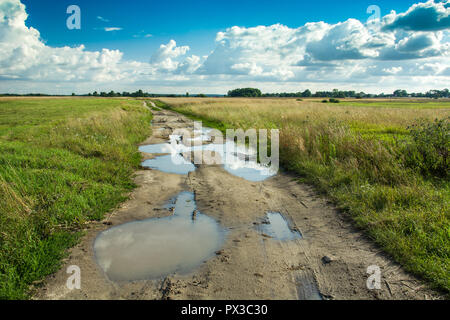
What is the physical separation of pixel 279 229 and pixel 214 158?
18.3ft

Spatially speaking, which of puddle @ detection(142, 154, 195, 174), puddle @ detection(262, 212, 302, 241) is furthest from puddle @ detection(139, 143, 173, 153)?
puddle @ detection(262, 212, 302, 241)

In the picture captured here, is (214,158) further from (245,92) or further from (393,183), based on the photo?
(245,92)

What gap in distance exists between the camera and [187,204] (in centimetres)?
582

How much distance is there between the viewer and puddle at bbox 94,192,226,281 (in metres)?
3.54

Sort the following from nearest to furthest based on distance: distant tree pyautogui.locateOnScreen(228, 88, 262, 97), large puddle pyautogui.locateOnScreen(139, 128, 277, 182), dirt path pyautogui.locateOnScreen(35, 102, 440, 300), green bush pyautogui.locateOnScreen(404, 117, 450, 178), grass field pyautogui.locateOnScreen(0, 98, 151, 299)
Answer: dirt path pyautogui.locateOnScreen(35, 102, 440, 300) → grass field pyautogui.locateOnScreen(0, 98, 151, 299) → green bush pyautogui.locateOnScreen(404, 117, 450, 178) → large puddle pyautogui.locateOnScreen(139, 128, 277, 182) → distant tree pyautogui.locateOnScreen(228, 88, 262, 97)

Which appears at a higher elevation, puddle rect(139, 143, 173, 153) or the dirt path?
puddle rect(139, 143, 173, 153)

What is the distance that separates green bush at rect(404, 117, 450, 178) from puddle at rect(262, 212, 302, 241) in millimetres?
3719

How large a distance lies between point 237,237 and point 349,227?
199 centimetres

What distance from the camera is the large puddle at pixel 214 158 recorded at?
838 centimetres

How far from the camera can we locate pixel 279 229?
4691 millimetres

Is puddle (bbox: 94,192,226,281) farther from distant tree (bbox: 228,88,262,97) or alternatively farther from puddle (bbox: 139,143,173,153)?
distant tree (bbox: 228,88,262,97)

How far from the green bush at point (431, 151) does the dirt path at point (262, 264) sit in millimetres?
2751
